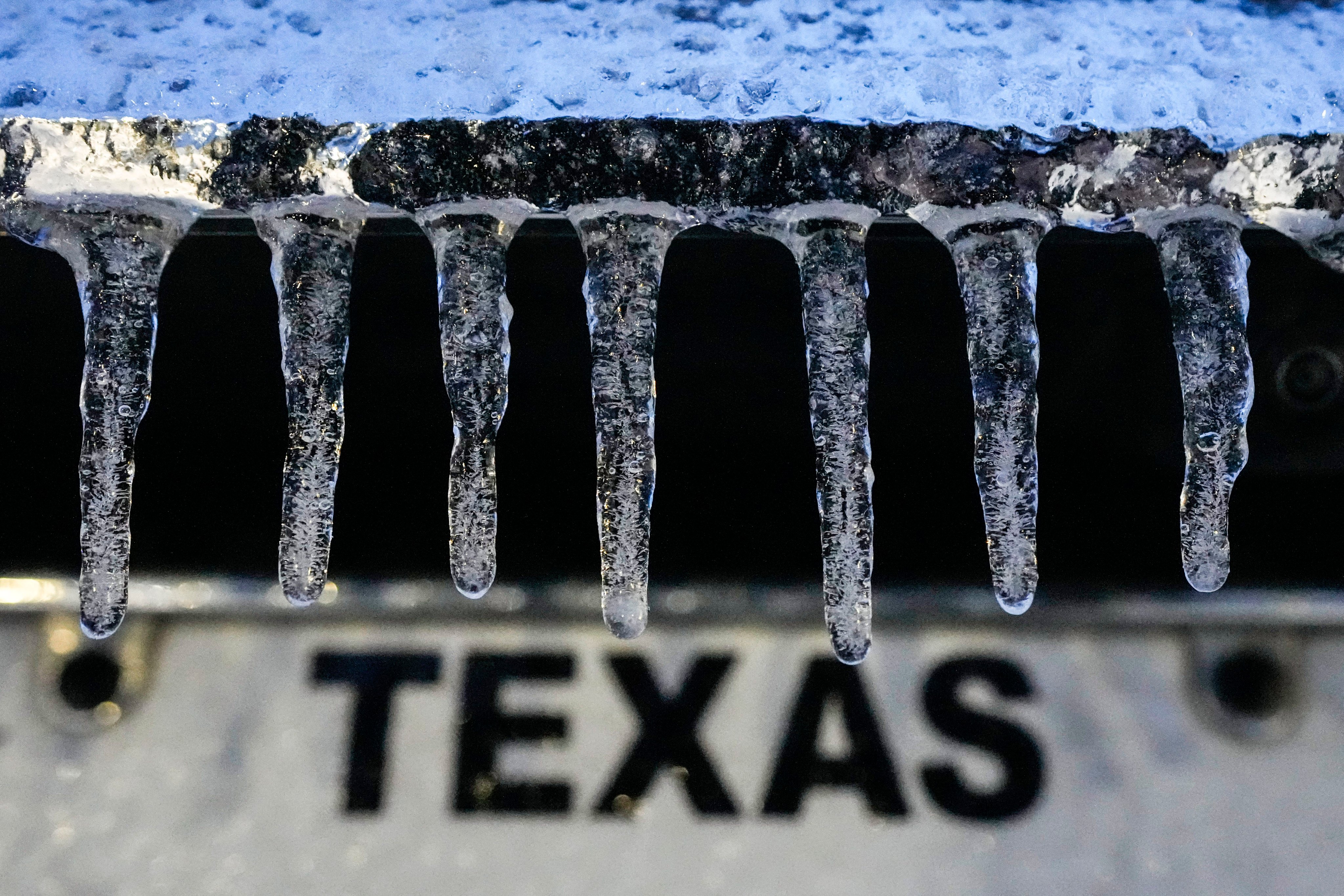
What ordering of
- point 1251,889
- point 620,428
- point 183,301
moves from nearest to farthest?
point 620,428
point 183,301
point 1251,889

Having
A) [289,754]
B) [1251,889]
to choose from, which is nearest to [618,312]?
[289,754]

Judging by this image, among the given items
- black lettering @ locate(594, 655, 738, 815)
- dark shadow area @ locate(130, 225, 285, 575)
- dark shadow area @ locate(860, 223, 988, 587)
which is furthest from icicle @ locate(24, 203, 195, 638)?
→ dark shadow area @ locate(860, 223, 988, 587)

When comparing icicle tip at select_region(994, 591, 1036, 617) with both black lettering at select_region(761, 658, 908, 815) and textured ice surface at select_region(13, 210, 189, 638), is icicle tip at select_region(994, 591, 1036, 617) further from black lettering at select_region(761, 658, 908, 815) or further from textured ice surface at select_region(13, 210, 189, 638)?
textured ice surface at select_region(13, 210, 189, 638)

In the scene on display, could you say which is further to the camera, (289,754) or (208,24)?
(289,754)

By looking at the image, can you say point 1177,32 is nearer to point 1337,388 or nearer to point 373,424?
point 1337,388

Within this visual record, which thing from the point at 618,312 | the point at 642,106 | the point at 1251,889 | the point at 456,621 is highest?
the point at 642,106

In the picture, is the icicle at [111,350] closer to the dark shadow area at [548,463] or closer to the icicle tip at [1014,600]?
the dark shadow area at [548,463]

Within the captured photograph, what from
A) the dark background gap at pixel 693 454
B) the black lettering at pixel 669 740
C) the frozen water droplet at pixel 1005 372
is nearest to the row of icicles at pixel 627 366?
the frozen water droplet at pixel 1005 372
